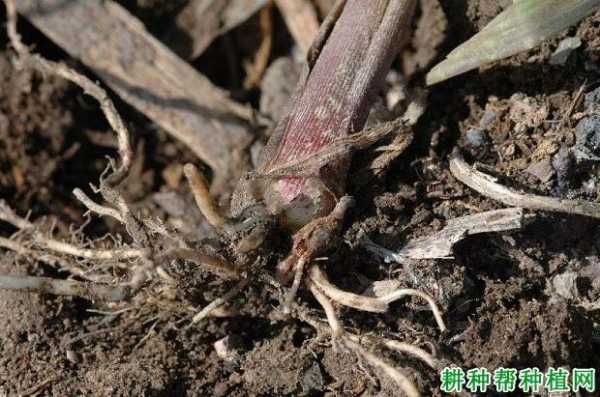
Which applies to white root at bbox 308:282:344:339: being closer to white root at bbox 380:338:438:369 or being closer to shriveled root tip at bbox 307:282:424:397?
shriveled root tip at bbox 307:282:424:397

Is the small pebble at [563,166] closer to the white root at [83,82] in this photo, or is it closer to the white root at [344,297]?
the white root at [344,297]

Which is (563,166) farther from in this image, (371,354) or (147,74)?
(147,74)

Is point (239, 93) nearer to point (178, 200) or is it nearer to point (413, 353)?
point (178, 200)

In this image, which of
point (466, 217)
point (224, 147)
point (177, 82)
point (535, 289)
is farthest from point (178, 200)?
point (535, 289)

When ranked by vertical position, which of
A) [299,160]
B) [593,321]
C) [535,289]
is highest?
[299,160]

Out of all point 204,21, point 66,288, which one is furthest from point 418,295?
Result: point 204,21
